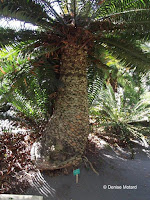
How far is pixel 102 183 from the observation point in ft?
7.81

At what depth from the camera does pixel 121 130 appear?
4379 mm

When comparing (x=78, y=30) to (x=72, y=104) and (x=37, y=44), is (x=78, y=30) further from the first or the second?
(x=72, y=104)

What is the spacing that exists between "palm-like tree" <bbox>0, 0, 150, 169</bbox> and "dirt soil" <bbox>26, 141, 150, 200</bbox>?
26 cm

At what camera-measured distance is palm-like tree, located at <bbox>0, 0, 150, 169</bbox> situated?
2.47m

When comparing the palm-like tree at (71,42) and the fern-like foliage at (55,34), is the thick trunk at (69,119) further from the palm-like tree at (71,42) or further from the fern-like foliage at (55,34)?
the fern-like foliage at (55,34)

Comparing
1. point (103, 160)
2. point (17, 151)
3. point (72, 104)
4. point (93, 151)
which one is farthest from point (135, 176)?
point (17, 151)

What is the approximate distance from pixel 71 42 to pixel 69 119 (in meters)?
1.24

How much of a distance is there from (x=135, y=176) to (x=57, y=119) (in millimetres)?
1479

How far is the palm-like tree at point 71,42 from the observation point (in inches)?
97.4

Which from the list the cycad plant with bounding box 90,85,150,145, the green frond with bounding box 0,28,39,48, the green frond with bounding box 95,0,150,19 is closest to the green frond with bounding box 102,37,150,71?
the green frond with bounding box 95,0,150,19
